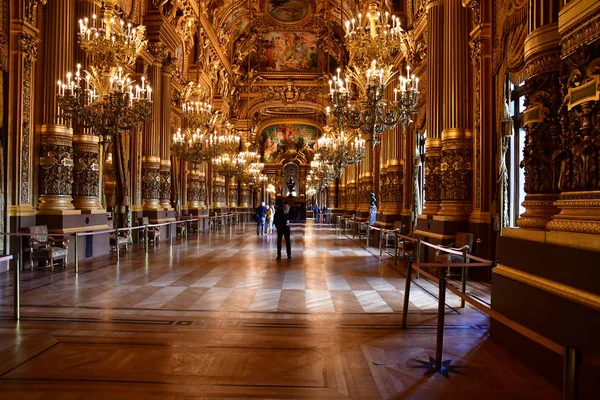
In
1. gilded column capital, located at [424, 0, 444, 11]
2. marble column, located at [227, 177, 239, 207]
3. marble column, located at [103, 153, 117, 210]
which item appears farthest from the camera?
marble column, located at [227, 177, 239, 207]

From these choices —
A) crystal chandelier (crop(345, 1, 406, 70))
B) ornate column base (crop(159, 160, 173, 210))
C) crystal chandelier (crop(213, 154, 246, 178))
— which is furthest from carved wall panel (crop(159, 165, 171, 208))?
crystal chandelier (crop(345, 1, 406, 70))

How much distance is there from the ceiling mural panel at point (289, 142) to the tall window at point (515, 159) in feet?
128

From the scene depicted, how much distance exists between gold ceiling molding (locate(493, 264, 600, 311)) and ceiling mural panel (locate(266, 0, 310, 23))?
27.3 meters

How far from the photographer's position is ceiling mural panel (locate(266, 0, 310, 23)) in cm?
2898

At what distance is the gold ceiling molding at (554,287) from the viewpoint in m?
3.30

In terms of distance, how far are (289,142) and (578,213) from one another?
45.0 meters

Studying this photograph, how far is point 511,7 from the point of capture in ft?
27.6

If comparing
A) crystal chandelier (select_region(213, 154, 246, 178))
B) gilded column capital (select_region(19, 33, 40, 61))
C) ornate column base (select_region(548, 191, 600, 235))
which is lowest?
ornate column base (select_region(548, 191, 600, 235))

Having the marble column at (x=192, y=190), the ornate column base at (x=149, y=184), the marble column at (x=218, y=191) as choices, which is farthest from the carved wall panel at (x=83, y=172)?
the marble column at (x=218, y=191)

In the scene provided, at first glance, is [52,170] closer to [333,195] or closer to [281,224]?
[281,224]

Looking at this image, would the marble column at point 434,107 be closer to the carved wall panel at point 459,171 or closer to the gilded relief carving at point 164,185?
the carved wall panel at point 459,171

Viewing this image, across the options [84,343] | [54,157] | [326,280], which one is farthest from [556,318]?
[54,157]

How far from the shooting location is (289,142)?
4819 centimetres

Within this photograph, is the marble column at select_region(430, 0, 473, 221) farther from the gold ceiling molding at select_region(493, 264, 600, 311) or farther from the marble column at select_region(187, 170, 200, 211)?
the marble column at select_region(187, 170, 200, 211)
